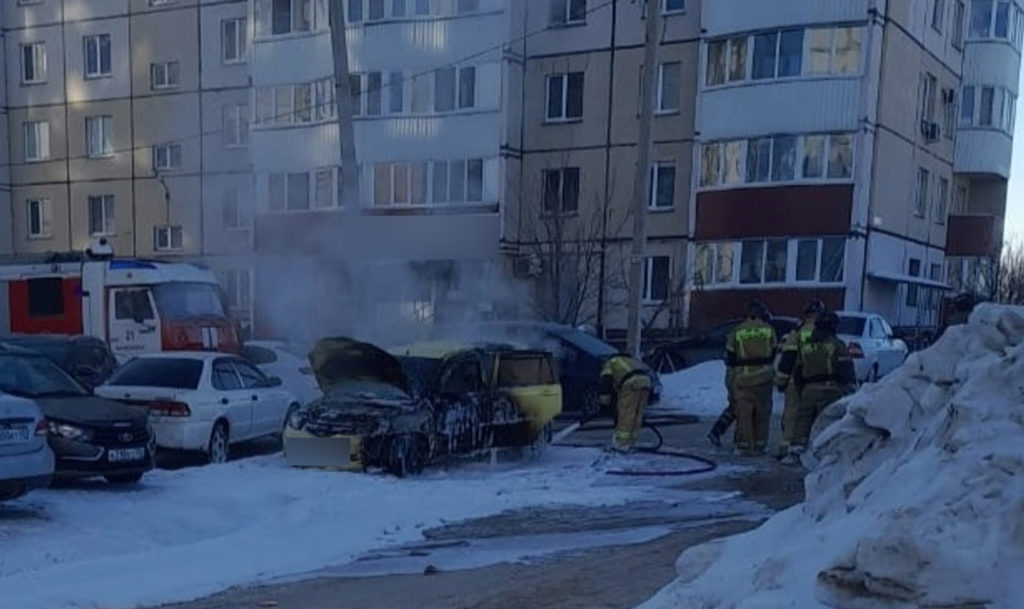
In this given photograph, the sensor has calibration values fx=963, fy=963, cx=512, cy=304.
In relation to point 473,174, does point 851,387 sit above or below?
below

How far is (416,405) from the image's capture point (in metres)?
10.9

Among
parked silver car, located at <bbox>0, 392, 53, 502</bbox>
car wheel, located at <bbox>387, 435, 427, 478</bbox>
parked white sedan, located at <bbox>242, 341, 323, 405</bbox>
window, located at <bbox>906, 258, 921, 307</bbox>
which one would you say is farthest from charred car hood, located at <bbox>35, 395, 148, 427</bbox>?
window, located at <bbox>906, 258, 921, 307</bbox>

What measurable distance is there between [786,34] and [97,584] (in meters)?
23.8

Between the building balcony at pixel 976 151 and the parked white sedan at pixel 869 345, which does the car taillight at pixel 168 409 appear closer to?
the parked white sedan at pixel 869 345

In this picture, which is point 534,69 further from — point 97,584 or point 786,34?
point 97,584

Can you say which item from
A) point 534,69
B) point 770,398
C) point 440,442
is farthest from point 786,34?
point 440,442

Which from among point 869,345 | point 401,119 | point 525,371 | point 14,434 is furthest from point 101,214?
point 14,434

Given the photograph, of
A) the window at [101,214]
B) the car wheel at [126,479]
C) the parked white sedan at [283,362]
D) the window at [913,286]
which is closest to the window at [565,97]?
the window at [913,286]

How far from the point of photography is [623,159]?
29859 millimetres

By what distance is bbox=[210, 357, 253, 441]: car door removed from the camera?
1191cm

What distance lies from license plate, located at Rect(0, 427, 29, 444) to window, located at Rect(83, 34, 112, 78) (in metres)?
33.1

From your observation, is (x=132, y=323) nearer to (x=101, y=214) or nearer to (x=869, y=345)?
(x=869, y=345)

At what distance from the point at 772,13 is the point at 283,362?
16.1m

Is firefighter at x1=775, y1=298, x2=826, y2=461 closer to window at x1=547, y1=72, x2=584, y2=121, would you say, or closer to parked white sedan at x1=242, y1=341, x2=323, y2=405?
parked white sedan at x1=242, y1=341, x2=323, y2=405
